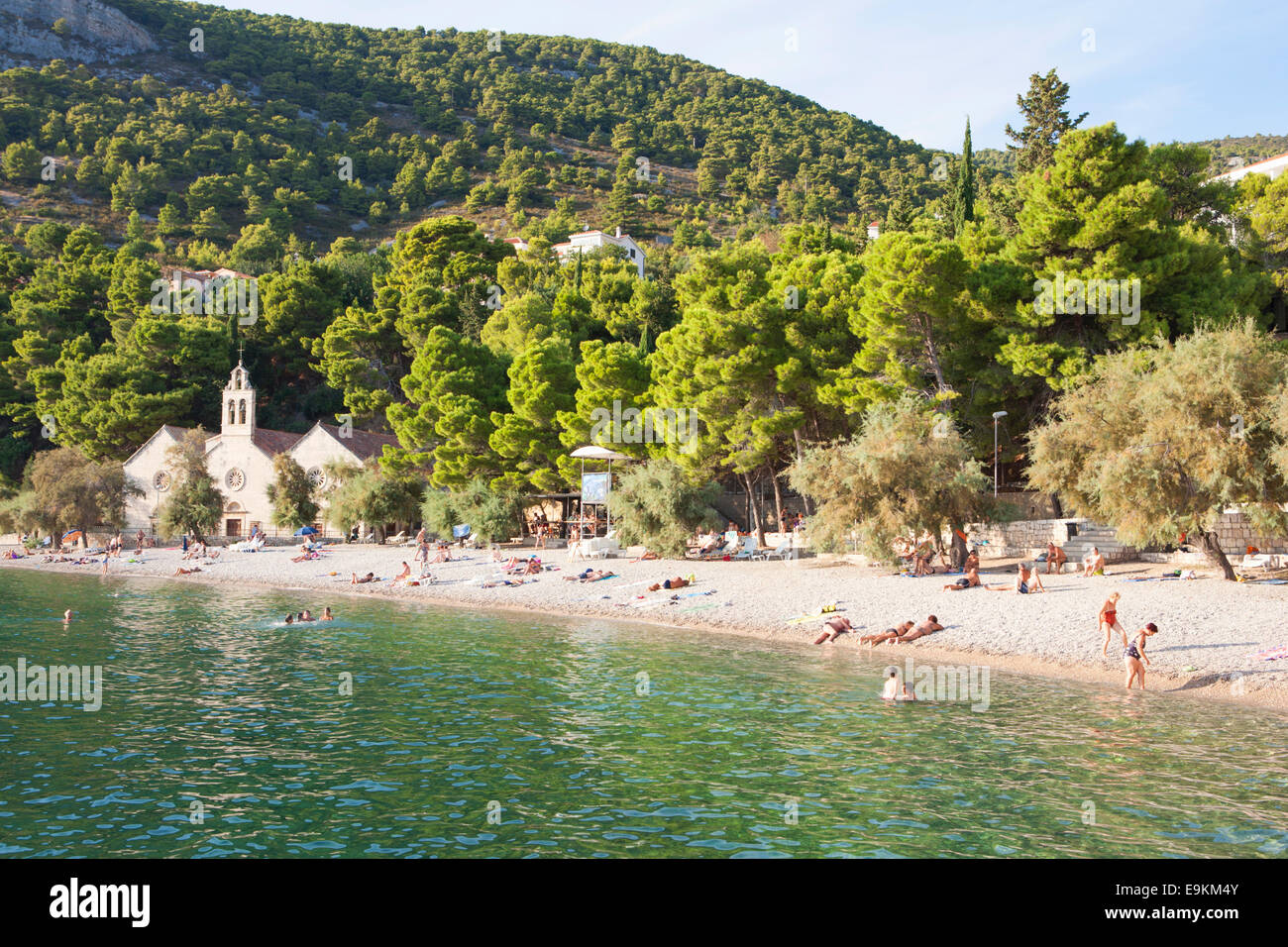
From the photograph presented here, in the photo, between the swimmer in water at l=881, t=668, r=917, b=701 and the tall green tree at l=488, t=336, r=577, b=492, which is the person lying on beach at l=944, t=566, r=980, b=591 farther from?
the tall green tree at l=488, t=336, r=577, b=492

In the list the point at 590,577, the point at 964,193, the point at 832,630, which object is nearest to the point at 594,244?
the point at 964,193

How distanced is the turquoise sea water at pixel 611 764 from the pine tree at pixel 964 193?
37.1 m

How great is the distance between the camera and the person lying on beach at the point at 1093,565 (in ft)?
84.1

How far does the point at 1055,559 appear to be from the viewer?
87.8 ft

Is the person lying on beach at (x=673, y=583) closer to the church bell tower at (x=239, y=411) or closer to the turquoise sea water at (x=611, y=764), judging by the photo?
the turquoise sea water at (x=611, y=764)

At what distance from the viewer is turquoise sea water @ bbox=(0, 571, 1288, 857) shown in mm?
9719

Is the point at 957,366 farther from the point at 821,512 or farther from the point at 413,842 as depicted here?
the point at 413,842

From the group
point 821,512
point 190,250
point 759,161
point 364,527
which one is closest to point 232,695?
point 821,512

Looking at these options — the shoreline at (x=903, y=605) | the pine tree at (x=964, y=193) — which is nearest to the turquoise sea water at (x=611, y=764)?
the shoreline at (x=903, y=605)

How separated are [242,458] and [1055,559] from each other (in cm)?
4736

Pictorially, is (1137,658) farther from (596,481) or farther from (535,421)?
(535,421)

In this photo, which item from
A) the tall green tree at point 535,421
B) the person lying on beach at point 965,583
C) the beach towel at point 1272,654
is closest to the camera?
the beach towel at point 1272,654
